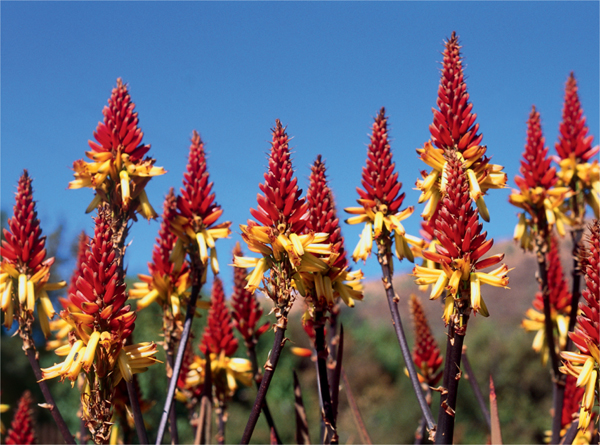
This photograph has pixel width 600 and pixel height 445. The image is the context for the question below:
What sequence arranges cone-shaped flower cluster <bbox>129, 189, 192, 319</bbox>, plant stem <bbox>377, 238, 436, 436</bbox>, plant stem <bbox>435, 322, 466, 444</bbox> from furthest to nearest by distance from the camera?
cone-shaped flower cluster <bbox>129, 189, 192, 319</bbox>
plant stem <bbox>377, 238, 436, 436</bbox>
plant stem <bbox>435, 322, 466, 444</bbox>

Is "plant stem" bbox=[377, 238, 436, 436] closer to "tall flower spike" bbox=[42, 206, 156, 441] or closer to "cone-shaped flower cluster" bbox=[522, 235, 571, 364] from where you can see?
"tall flower spike" bbox=[42, 206, 156, 441]

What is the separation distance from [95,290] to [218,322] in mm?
2212

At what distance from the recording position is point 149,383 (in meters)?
20.6

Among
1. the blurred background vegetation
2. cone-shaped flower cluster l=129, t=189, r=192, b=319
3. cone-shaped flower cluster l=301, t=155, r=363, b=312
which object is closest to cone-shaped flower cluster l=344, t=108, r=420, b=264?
cone-shaped flower cluster l=301, t=155, r=363, b=312

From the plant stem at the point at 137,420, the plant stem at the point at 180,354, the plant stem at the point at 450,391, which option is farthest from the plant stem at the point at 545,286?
the plant stem at the point at 137,420

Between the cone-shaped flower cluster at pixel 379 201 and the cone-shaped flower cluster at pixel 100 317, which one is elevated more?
the cone-shaped flower cluster at pixel 379 201

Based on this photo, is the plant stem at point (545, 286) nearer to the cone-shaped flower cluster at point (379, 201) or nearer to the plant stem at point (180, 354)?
the cone-shaped flower cluster at point (379, 201)

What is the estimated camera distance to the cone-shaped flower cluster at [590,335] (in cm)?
238

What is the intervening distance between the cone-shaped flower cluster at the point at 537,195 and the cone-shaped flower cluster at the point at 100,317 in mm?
3498

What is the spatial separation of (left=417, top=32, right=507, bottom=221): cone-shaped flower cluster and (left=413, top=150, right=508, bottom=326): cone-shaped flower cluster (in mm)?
421

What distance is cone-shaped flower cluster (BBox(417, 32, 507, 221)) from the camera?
319 cm

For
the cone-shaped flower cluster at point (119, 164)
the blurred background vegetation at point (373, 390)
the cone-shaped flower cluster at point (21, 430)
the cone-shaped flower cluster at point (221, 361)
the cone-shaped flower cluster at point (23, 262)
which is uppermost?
the cone-shaped flower cluster at point (119, 164)

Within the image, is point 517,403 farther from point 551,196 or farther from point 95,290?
point 95,290

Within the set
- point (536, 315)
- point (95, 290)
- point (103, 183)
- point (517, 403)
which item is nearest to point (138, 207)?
point (103, 183)
